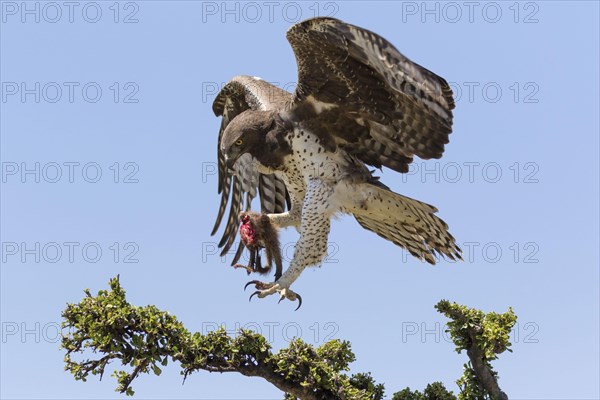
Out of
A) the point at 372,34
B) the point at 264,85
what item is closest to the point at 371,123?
the point at 372,34

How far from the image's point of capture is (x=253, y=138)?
905 cm

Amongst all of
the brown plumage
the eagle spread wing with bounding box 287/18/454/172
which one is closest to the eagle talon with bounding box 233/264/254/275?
the brown plumage

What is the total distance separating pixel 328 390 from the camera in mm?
8414

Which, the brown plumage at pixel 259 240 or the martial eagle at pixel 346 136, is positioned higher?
the martial eagle at pixel 346 136

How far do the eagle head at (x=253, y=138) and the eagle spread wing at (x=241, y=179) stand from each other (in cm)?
109

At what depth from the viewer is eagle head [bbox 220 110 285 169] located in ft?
29.6

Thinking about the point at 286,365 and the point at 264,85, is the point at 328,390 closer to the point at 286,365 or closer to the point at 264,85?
the point at 286,365

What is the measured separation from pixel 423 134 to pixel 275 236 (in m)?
1.71

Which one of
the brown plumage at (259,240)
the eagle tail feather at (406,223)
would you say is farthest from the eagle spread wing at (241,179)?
the eagle tail feather at (406,223)

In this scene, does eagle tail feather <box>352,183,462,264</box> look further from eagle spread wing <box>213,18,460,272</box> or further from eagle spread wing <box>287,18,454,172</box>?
eagle spread wing <box>287,18,454,172</box>

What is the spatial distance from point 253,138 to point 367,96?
3.73 feet

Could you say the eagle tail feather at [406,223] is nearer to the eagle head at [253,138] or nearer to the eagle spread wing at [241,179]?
the eagle head at [253,138]

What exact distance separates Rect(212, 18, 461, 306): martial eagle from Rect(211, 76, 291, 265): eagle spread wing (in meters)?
0.78

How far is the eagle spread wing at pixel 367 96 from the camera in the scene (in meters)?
8.22
